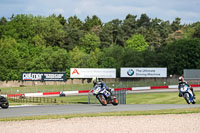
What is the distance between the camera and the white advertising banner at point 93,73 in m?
93.2

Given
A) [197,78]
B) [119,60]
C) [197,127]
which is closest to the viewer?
[197,127]

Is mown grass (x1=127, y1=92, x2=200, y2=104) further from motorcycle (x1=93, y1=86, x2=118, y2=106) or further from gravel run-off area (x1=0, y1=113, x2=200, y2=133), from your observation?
gravel run-off area (x1=0, y1=113, x2=200, y2=133)

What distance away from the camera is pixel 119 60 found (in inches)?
4382

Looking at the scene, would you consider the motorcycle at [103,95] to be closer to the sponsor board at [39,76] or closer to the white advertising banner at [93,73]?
the sponsor board at [39,76]

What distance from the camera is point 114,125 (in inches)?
677

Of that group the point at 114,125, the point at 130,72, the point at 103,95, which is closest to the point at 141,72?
the point at 130,72

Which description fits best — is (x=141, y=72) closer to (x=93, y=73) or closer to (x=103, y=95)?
(x=93, y=73)

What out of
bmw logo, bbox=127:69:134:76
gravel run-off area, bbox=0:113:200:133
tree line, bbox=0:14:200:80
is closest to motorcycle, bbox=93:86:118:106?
gravel run-off area, bbox=0:113:200:133

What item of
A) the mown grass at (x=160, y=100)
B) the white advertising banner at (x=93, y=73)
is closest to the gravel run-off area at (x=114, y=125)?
the mown grass at (x=160, y=100)

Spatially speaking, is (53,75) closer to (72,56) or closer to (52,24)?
(72,56)

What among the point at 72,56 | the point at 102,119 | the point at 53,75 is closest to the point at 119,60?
Answer: the point at 72,56

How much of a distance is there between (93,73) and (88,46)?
39712mm

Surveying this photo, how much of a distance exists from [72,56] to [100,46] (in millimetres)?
24499

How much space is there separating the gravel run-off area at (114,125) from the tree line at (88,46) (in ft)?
260
